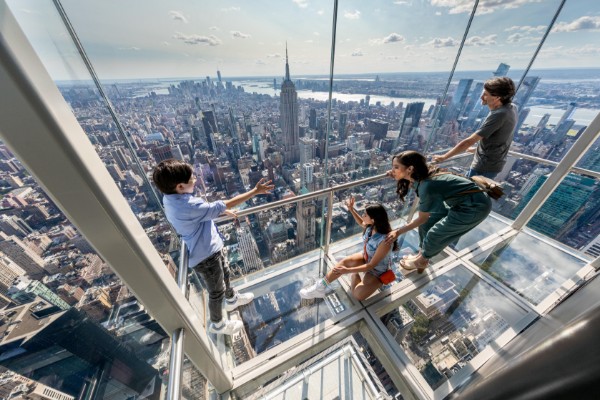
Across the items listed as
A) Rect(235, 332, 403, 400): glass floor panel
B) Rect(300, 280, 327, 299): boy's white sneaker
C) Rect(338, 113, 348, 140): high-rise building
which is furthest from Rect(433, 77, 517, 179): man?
Rect(338, 113, 348, 140): high-rise building

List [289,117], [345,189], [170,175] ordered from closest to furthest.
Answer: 1. [170,175]
2. [345,189]
3. [289,117]

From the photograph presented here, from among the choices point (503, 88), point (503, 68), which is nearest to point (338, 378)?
point (503, 88)

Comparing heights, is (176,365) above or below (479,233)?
above

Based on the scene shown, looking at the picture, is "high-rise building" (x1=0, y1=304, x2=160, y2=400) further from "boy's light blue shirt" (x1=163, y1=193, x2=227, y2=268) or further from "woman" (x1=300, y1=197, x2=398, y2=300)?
"woman" (x1=300, y1=197, x2=398, y2=300)

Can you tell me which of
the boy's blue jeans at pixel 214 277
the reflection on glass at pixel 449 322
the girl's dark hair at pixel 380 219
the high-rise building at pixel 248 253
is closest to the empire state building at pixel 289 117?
the girl's dark hair at pixel 380 219

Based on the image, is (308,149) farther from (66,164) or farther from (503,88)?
(66,164)

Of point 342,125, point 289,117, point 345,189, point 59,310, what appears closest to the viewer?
point 59,310
